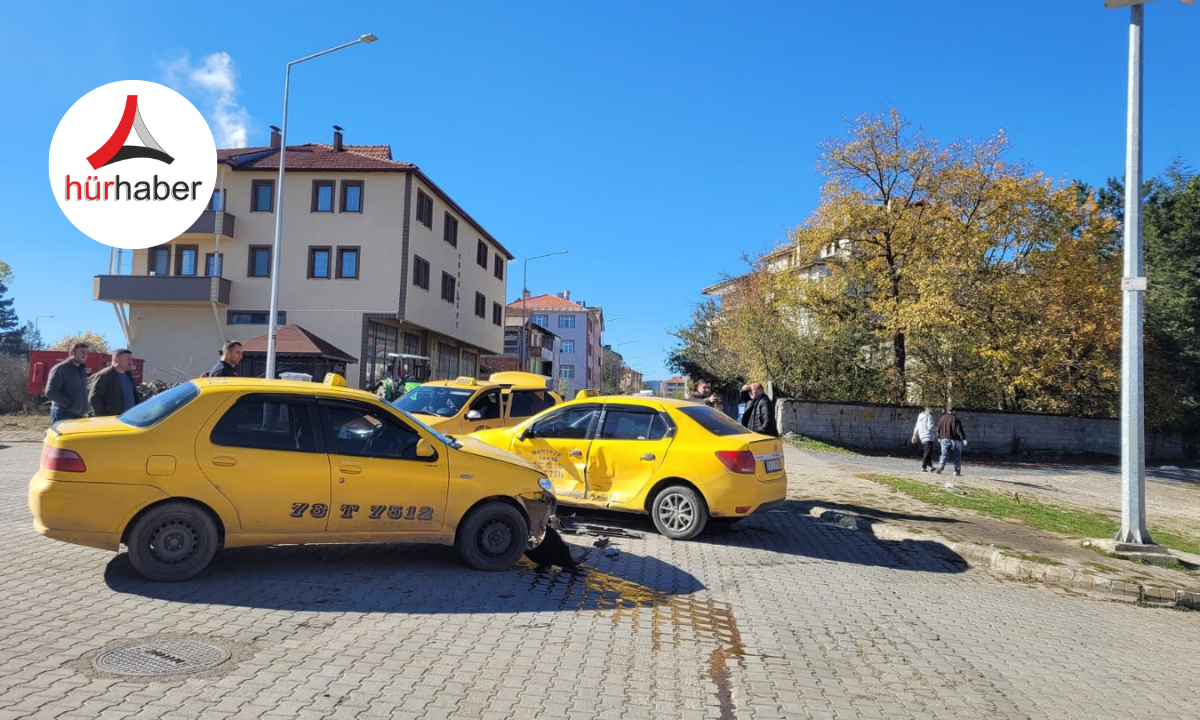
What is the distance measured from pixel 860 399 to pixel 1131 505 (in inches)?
839

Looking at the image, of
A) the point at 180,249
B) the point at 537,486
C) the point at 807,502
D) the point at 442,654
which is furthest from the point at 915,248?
the point at 180,249

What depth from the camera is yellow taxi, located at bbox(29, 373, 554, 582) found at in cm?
570

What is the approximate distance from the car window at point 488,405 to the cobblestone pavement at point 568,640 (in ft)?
18.3

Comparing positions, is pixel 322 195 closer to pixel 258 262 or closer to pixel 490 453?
pixel 258 262

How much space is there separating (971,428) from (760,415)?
19326 millimetres

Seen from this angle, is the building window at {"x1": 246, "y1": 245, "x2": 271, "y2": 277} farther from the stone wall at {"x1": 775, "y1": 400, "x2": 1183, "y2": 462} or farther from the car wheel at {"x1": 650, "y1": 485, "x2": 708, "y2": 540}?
the car wheel at {"x1": 650, "y1": 485, "x2": 708, "y2": 540}

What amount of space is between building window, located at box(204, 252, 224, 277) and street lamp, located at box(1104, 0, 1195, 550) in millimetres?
35444

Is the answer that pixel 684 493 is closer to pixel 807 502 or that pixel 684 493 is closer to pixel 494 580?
pixel 494 580

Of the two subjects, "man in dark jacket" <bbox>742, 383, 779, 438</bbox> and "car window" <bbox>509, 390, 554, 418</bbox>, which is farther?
"car window" <bbox>509, 390, 554, 418</bbox>

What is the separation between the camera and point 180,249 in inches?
1459

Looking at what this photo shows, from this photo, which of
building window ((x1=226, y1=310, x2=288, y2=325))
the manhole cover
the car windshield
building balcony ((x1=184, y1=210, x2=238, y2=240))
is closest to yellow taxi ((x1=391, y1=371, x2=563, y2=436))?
the car windshield

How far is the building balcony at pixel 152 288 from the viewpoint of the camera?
3547cm

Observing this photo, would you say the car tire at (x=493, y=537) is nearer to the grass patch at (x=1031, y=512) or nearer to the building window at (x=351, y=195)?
the grass patch at (x=1031, y=512)

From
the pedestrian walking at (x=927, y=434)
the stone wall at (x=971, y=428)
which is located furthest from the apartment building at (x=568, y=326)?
the pedestrian walking at (x=927, y=434)
